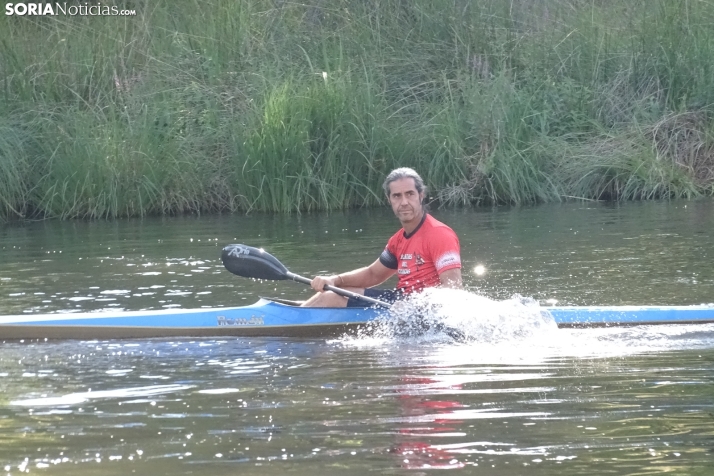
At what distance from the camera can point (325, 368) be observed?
237 inches

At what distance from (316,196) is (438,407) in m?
10.0

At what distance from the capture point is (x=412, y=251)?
7145 mm

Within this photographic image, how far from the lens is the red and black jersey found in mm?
6922

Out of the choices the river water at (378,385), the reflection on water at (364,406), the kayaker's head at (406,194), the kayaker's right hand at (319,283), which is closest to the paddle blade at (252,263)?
the kayaker's right hand at (319,283)

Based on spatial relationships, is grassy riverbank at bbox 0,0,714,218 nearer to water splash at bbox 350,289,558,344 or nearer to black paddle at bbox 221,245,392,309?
black paddle at bbox 221,245,392,309

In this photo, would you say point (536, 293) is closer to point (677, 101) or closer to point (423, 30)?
point (677, 101)

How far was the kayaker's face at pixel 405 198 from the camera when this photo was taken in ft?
23.0

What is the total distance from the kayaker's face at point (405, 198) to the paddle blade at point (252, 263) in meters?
1.03

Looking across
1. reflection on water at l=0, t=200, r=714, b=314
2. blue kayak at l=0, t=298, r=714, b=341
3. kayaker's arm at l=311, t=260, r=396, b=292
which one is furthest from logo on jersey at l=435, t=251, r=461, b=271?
reflection on water at l=0, t=200, r=714, b=314

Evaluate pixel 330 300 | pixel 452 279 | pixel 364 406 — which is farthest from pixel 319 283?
pixel 364 406

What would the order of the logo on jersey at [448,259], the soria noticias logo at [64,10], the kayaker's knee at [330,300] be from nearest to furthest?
1. the logo on jersey at [448,259]
2. the kayaker's knee at [330,300]
3. the soria noticias logo at [64,10]

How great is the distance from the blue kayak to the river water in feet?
0.42

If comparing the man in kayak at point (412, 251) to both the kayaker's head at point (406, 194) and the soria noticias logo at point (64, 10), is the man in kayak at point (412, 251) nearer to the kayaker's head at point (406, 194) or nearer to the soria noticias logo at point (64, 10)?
the kayaker's head at point (406, 194)

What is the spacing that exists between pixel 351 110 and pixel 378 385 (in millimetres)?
9552
